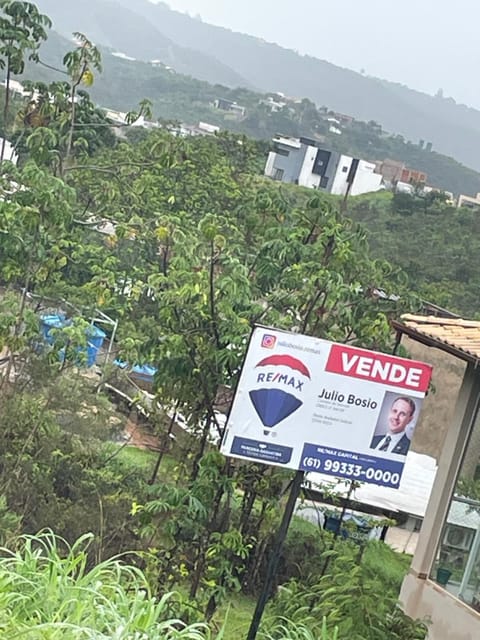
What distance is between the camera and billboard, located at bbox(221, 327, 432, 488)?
3510mm

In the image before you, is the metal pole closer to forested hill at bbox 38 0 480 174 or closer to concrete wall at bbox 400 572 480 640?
concrete wall at bbox 400 572 480 640

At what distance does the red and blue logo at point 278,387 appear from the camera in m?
3.51

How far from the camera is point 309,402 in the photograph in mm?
3520

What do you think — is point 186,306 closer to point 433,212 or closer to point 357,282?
point 357,282

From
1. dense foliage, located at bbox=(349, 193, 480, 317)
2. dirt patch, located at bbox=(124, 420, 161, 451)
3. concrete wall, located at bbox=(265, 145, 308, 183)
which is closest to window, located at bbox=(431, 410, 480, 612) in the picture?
dirt patch, located at bbox=(124, 420, 161, 451)

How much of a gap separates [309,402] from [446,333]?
2.14m

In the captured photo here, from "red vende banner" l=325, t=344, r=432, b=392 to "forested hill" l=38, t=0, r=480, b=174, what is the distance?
33523 mm

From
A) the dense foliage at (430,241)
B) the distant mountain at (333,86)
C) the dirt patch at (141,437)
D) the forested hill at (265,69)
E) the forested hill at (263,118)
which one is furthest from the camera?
the distant mountain at (333,86)

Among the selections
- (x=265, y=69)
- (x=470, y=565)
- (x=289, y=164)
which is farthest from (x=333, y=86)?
(x=470, y=565)

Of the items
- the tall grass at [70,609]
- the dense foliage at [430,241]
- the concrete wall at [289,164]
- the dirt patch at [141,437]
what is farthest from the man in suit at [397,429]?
the concrete wall at [289,164]

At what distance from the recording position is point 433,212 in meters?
19.8

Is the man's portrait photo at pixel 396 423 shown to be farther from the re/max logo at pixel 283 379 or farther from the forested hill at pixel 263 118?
the forested hill at pixel 263 118

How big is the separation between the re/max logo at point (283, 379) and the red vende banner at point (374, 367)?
A: 0.12m

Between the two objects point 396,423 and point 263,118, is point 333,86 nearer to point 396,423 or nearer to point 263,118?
point 263,118
